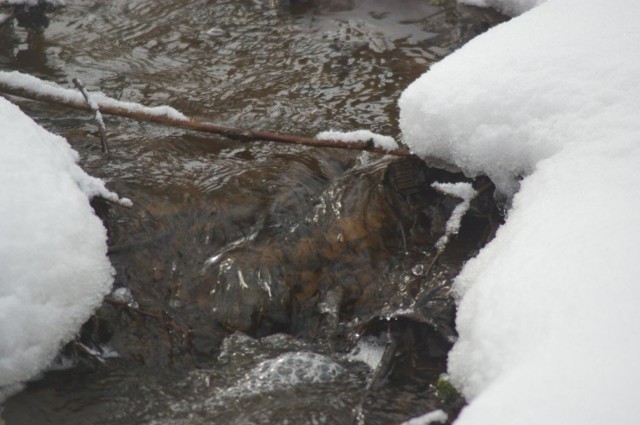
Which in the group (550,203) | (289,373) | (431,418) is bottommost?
(289,373)

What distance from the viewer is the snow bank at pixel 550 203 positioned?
1512 mm

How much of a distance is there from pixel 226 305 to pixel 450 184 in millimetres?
1092

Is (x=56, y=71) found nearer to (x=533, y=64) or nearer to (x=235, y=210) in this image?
(x=235, y=210)

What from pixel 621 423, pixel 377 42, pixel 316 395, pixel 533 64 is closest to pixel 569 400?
pixel 621 423

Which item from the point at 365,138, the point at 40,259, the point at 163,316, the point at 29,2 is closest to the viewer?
the point at 40,259

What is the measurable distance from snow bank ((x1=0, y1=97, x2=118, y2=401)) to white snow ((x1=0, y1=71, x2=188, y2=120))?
2.46 ft

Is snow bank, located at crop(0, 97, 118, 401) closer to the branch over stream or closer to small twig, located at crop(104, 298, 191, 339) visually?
small twig, located at crop(104, 298, 191, 339)

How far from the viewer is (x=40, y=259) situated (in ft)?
7.54

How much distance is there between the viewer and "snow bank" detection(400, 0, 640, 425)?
59.5 inches

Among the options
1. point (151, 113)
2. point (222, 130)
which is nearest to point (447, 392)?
point (222, 130)

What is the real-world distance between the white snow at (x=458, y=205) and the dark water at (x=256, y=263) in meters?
0.05

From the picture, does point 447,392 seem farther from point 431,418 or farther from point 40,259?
point 40,259

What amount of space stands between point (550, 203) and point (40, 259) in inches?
67.4

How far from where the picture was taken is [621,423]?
53.2 inches
